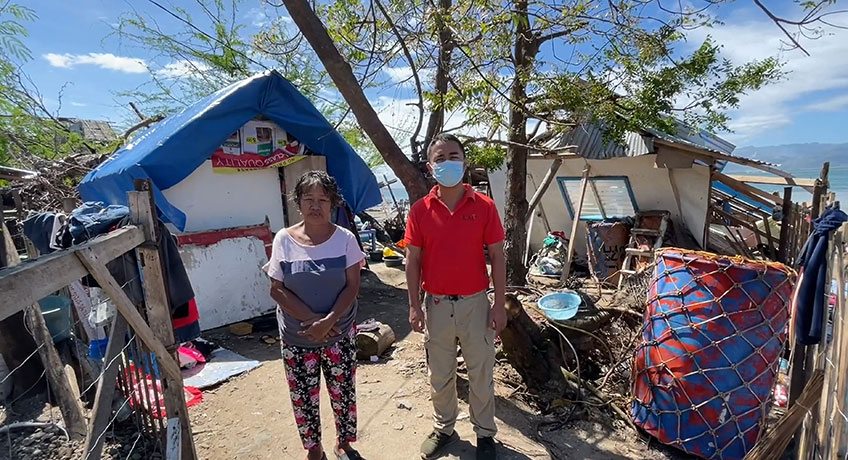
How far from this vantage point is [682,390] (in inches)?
119

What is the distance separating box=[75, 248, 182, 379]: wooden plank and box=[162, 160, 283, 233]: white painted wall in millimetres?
3413

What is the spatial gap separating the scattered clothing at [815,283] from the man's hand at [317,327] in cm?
240

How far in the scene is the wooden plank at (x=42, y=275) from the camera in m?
1.20

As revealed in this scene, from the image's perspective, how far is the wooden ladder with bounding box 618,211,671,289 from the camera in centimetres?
702

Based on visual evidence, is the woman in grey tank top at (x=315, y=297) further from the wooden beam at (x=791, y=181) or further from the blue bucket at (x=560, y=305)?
the wooden beam at (x=791, y=181)

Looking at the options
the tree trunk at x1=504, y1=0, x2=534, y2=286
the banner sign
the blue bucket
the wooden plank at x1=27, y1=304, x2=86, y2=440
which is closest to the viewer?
the wooden plank at x1=27, y1=304, x2=86, y2=440

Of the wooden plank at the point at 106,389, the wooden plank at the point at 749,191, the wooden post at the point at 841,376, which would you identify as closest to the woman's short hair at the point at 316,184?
the wooden plank at the point at 106,389

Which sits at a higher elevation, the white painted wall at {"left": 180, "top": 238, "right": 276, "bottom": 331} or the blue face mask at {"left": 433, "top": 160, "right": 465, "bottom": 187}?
the blue face mask at {"left": 433, "top": 160, "right": 465, "bottom": 187}

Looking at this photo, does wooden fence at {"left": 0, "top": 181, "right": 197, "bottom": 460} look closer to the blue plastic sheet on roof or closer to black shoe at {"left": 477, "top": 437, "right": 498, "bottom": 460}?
black shoe at {"left": 477, "top": 437, "right": 498, "bottom": 460}

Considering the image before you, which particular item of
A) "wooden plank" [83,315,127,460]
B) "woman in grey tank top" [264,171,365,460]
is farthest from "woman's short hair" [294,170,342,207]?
"wooden plank" [83,315,127,460]

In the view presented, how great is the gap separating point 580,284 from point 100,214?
21.9 ft

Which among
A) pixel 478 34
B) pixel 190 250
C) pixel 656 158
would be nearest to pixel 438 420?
pixel 478 34

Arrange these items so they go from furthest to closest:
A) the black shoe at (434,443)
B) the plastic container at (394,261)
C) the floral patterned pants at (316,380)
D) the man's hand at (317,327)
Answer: the plastic container at (394,261), the black shoe at (434,443), the floral patterned pants at (316,380), the man's hand at (317,327)

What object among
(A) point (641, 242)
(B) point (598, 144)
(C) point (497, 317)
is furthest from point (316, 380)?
(A) point (641, 242)
